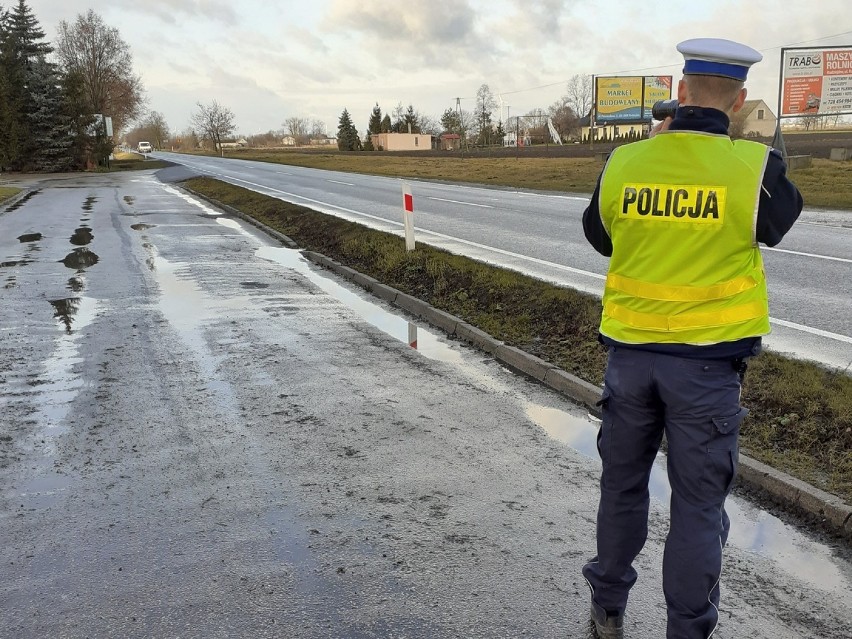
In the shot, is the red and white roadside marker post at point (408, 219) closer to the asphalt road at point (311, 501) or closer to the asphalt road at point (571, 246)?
the asphalt road at point (571, 246)

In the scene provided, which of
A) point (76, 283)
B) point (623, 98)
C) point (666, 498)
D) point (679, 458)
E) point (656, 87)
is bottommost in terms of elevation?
point (666, 498)

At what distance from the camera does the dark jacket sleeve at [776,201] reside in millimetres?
2277

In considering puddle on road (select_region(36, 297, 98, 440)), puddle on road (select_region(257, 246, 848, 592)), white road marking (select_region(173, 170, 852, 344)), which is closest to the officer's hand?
puddle on road (select_region(257, 246, 848, 592))

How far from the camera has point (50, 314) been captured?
823 cm

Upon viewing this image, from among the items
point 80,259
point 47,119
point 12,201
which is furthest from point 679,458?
point 47,119

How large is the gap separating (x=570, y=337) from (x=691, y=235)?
4.27 metres

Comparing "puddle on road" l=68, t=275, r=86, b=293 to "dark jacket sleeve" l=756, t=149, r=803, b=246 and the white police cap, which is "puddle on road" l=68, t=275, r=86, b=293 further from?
"dark jacket sleeve" l=756, t=149, r=803, b=246

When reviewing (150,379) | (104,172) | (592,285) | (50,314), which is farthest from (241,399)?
(104,172)

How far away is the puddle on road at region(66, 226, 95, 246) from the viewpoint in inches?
570

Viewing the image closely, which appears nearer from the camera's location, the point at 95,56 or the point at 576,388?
the point at 576,388

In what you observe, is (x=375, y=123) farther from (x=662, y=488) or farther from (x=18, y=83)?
(x=662, y=488)

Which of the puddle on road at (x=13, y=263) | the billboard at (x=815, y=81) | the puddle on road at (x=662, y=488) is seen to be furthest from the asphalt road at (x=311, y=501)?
the billboard at (x=815, y=81)

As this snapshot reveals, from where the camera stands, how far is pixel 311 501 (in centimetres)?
380

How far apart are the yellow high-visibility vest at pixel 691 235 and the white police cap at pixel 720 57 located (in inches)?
8.2
